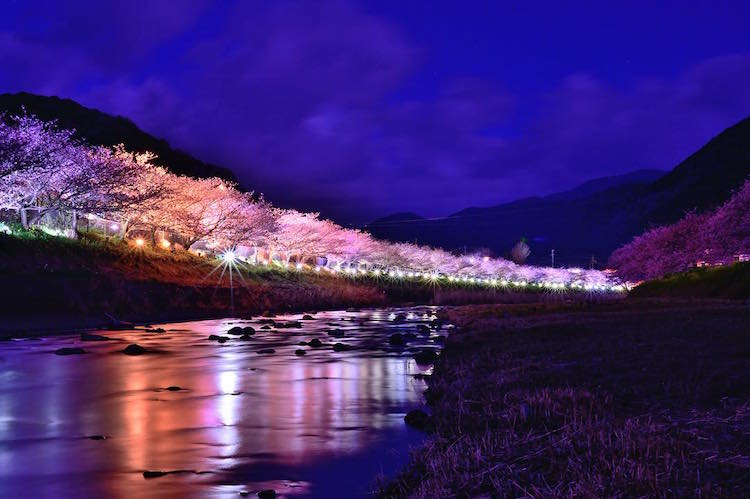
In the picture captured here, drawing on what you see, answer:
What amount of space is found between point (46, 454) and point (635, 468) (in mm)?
9441

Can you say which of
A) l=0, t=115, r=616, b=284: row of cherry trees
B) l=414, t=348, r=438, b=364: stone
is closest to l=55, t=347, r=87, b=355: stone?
l=414, t=348, r=438, b=364: stone

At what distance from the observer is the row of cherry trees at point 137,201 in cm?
4991

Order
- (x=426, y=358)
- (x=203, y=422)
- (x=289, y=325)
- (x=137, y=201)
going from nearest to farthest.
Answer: (x=203, y=422)
(x=426, y=358)
(x=289, y=325)
(x=137, y=201)

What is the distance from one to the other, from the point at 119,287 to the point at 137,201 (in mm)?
15002

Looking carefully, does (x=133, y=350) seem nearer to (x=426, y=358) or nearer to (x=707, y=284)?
(x=426, y=358)

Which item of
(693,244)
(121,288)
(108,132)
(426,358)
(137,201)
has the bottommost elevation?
(426,358)

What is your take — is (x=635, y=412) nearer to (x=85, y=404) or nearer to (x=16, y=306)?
(x=85, y=404)

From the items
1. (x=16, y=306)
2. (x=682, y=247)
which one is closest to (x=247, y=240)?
(x=16, y=306)

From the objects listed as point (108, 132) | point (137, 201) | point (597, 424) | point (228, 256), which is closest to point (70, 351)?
point (597, 424)

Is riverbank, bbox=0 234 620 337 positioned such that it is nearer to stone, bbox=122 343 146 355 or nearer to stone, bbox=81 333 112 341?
stone, bbox=81 333 112 341

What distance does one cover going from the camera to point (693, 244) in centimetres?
4662

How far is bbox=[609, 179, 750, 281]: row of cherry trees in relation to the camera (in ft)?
124

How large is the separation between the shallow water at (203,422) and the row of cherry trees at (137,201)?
28.7 meters

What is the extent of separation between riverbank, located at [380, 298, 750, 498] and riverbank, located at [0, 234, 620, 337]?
105 ft
